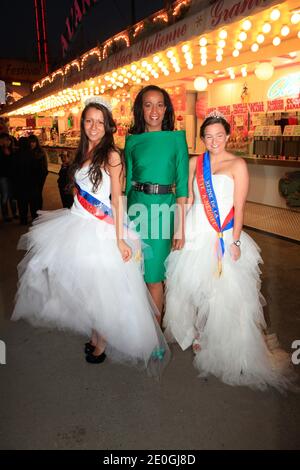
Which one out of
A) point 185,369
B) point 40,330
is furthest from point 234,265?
point 40,330

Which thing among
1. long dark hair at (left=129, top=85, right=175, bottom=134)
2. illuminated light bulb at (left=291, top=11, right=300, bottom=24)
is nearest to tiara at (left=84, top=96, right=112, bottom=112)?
long dark hair at (left=129, top=85, right=175, bottom=134)

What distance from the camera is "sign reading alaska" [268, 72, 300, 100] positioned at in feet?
25.6

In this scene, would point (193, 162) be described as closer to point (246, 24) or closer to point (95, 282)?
point (95, 282)

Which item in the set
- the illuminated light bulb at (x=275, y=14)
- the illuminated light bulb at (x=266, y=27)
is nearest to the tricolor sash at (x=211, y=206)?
the illuminated light bulb at (x=275, y=14)

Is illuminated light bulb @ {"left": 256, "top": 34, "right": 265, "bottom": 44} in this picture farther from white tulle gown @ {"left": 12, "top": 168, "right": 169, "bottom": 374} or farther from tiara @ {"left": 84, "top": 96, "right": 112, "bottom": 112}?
white tulle gown @ {"left": 12, "top": 168, "right": 169, "bottom": 374}

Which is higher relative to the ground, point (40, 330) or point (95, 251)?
point (95, 251)

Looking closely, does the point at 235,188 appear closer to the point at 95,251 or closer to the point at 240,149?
the point at 95,251

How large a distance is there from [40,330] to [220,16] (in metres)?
4.55

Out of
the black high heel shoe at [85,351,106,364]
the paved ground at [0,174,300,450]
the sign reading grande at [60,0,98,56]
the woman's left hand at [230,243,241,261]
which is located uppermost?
the sign reading grande at [60,0,98,56]

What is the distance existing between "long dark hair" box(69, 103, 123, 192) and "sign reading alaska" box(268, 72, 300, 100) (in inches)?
258

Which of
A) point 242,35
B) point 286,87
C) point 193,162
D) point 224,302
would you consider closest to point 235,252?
point 224,302

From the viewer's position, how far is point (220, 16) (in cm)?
498

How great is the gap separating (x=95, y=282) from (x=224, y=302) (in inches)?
35.1

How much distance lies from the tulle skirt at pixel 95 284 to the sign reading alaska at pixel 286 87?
22.4ft
